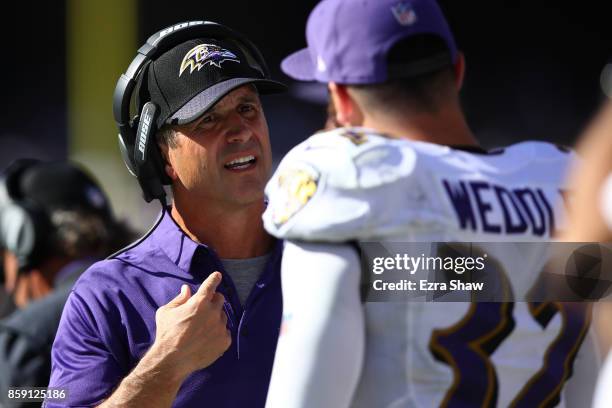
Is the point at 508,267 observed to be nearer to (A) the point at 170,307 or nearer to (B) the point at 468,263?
(B) the point at 468,263

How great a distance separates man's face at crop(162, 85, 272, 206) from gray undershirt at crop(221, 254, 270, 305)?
139 mm

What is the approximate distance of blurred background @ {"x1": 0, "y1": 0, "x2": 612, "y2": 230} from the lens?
24.5 feet

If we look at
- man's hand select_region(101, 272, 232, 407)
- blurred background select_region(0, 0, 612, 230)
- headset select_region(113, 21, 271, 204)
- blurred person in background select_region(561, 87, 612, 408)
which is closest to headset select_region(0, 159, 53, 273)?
headset select_region(113, 21, 271, 204)

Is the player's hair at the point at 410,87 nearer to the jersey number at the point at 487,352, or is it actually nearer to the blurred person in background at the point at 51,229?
the jersey number at the point at 487,352

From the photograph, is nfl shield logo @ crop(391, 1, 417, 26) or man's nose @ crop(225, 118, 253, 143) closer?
nfl shield logo @ crop(391, 1, 417, 26)

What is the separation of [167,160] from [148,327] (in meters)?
0.48

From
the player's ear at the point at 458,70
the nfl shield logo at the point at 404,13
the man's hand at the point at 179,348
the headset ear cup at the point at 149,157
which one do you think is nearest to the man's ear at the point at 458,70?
the player's ear at the point at 458,70

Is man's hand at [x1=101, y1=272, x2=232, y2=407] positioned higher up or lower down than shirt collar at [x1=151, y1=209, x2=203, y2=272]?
lower down

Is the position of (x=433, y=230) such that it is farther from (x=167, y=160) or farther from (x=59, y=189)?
(x=59, y=189)

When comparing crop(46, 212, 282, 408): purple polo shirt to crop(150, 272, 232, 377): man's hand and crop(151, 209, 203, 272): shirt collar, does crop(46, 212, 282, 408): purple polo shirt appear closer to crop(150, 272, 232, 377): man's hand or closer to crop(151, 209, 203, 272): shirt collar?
crop(151, 209, 203, 272): shirt collar

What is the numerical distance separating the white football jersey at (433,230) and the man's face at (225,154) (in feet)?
2.20

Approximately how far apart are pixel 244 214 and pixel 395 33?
2.71 feet

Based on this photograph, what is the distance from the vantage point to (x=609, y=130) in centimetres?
151

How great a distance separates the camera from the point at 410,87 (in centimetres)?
162
